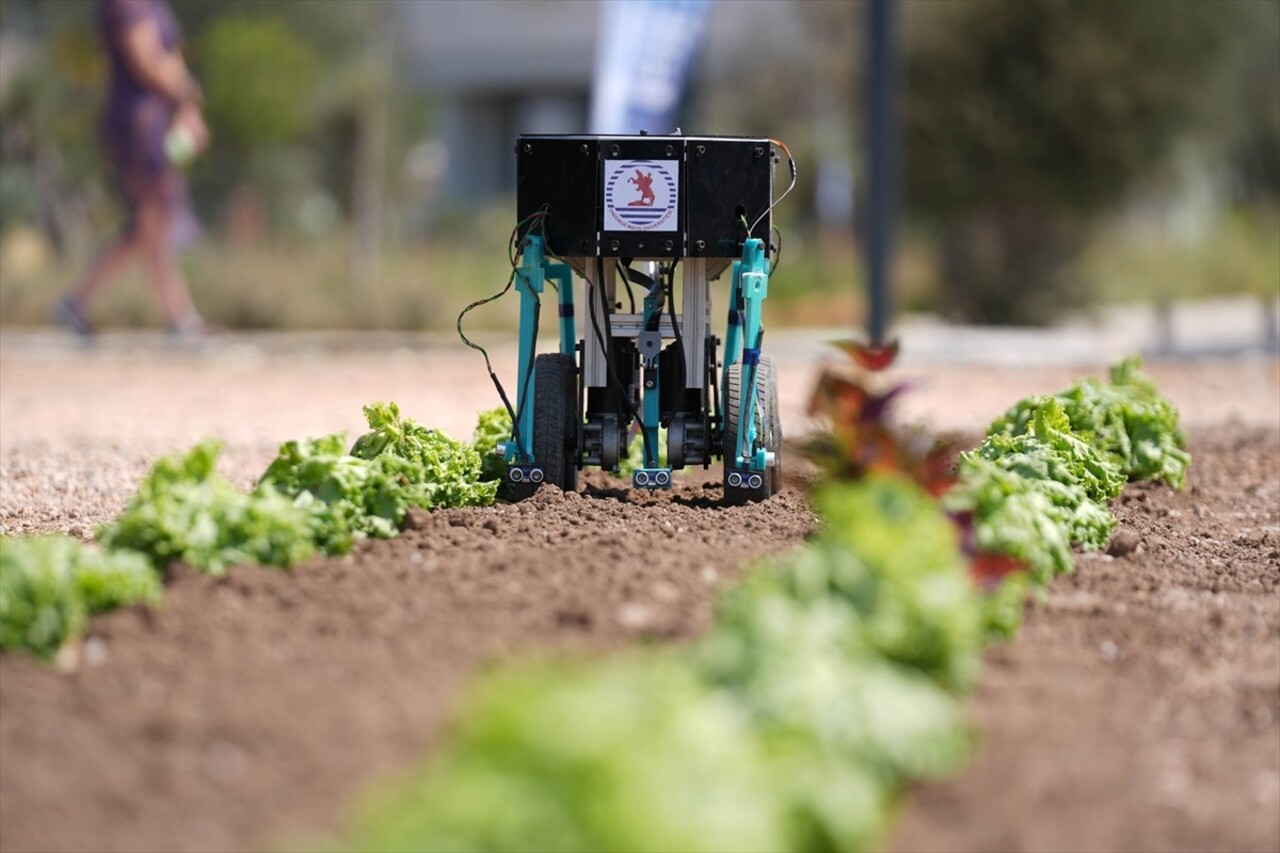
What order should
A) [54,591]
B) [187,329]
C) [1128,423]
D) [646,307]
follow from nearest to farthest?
[54,591], [646,307], [1128,423], [187,329]

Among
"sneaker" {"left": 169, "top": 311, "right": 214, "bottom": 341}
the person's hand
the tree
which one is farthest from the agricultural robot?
the tree

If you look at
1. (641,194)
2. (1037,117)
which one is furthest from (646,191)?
(1037,117)

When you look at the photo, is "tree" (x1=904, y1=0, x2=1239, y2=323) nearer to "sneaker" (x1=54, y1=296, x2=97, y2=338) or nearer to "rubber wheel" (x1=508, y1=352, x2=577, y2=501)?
"sneaker" (x1=54, y1=296, x2=97, y2=338)

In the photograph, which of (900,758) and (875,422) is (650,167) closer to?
(875,422)

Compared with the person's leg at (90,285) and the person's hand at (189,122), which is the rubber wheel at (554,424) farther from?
the person's hand at (189,122)

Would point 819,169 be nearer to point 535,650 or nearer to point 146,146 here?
point 146,146

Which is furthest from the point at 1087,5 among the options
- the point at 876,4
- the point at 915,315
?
the point at 876,4

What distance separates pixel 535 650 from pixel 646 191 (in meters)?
2.26

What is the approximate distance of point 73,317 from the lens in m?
14.7

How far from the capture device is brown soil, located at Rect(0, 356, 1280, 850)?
3.11m

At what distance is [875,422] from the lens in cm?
414

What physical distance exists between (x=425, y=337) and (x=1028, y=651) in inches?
462

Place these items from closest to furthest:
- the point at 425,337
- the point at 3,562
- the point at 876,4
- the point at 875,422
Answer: the point at 3,562 → the point at 875,422 → the point at 876,4 → the point at 425,337

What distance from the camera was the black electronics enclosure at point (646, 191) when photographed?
18.4 feet
